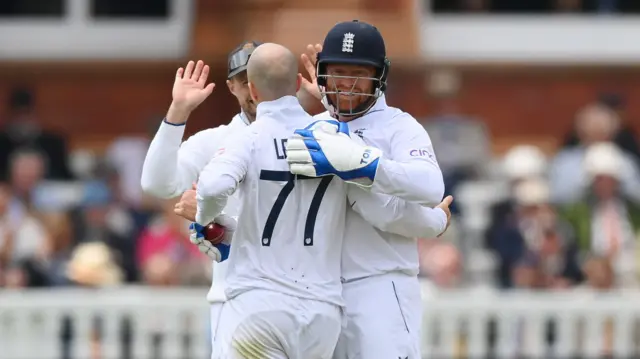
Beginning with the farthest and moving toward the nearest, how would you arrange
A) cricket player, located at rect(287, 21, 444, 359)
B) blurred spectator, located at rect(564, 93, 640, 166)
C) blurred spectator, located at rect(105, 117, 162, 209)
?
blurred spectator, located at rect(564, 93, 640, 166) → blurred spectator, located at rect(105, 117, 162, 209) → cricket player, located at rect(287, 21, 444, 359)

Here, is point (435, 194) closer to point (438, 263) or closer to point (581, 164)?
point (438, 263)

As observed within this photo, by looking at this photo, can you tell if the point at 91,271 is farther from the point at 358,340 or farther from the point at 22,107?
the point at 358,340

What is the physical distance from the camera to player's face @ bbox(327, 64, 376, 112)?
7.34m

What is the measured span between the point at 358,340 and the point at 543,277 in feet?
19.2

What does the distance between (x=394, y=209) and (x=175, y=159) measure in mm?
953

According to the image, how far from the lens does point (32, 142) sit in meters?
15.9

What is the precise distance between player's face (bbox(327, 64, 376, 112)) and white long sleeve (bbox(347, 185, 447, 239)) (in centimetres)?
38

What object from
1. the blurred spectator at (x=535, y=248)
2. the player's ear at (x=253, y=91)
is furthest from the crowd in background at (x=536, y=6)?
the player's ear at (x=253, y=91)

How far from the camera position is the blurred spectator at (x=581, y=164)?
14469 mm

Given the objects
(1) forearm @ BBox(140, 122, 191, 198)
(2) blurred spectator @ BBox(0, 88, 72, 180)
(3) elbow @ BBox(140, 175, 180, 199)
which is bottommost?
(2) blurred spectator @ BBox(0, 88, 72, 180)

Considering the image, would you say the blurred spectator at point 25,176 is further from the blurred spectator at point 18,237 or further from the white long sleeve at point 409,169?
the white long sleeve at point 409,169

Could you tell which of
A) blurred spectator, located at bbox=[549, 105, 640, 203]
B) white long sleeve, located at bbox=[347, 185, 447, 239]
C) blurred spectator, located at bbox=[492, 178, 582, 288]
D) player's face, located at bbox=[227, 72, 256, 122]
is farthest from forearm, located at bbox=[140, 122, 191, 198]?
blurred spectator, located at bbox=[549, 105, 640, 203]

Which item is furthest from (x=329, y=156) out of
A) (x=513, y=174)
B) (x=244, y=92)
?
(x=513, y=174)

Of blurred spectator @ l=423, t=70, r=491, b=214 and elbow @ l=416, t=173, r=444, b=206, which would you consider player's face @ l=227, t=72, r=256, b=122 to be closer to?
elbow @ l=416, t=173, r=444, b=206
